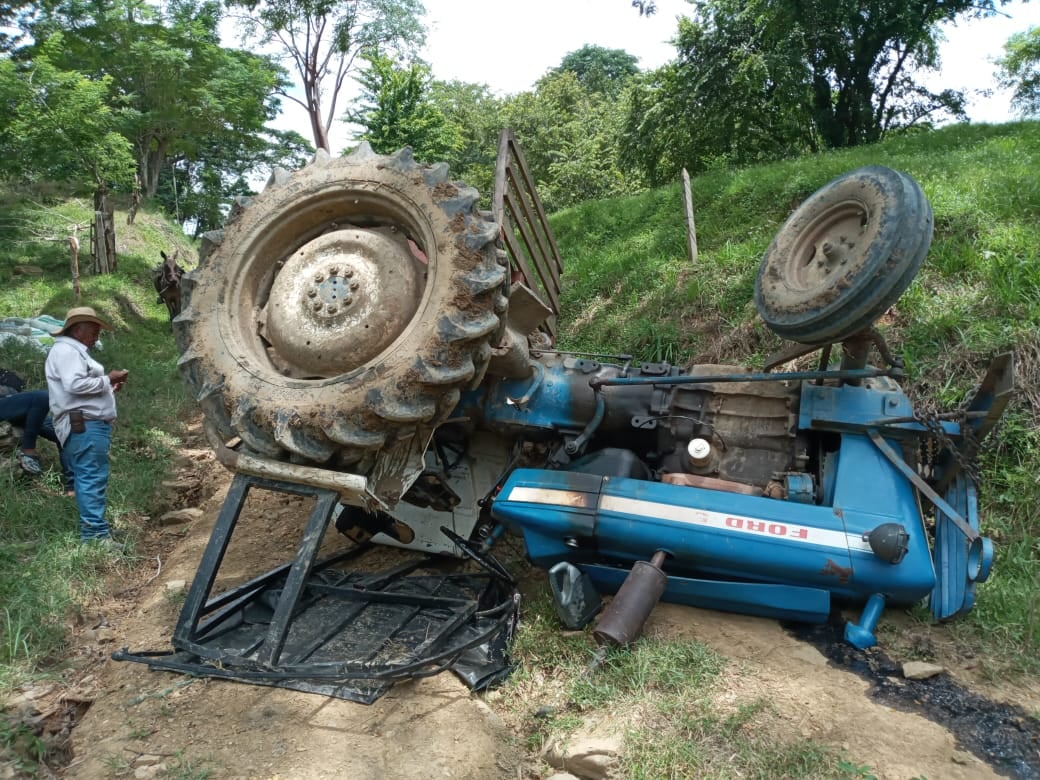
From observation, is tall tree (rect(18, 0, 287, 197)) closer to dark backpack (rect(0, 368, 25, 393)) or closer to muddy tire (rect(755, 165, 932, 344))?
dark backpack (rect(0, 368, 25, 393))

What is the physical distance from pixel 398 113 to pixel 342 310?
17725mm

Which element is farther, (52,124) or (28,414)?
(52,124)

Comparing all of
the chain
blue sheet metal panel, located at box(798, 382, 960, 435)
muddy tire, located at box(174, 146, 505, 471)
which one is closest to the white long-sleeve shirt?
muddy tire, located at box(174, 146, 505, 471)

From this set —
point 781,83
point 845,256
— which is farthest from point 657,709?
point 781,83

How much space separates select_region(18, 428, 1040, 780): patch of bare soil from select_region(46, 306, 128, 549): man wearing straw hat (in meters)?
1.16

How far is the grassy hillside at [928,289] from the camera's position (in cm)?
367

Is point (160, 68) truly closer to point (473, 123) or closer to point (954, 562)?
point (954, 562)

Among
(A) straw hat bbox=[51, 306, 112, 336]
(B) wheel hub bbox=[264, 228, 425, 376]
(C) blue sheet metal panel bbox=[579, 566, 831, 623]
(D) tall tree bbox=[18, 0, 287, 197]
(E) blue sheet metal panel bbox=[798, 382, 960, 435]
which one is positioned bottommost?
(C) blue sheet metal panel bbox=[579, 566, 831, 623]

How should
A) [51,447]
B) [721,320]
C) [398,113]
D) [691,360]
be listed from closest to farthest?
1. [51,447]
2. [691,360]
3. [721,320]
4. [398,113]

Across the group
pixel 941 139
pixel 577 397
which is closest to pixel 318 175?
pixel 577 397

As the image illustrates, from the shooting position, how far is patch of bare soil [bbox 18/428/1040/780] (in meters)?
2.33

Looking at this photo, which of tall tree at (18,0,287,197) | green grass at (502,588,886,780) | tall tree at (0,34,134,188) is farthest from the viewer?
tall tree at (18,0,287,197)

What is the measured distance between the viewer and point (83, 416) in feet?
14.2

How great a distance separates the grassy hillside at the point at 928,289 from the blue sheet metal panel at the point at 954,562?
3.7 inches
